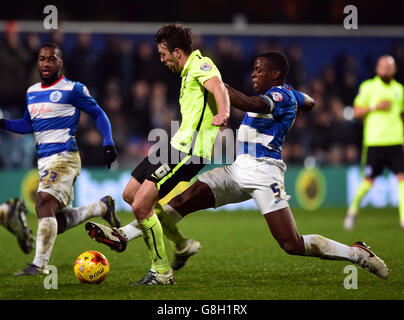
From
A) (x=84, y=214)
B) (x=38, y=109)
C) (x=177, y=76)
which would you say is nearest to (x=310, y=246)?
(x=84, y=214)

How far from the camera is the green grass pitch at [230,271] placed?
5363 mm

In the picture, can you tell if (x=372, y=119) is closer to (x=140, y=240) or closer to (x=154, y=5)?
(x=140, y=240)

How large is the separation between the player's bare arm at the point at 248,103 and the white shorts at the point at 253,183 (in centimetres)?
55

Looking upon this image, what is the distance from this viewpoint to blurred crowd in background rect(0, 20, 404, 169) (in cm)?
1352

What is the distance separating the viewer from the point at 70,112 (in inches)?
271

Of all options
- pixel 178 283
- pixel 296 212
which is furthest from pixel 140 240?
pixel 296 212

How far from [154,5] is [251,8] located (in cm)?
247

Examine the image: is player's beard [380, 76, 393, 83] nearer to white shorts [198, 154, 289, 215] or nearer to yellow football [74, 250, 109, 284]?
white shorts [198, 154, 289, 215]

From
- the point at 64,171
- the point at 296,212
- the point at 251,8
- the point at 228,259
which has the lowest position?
the point at 296,212

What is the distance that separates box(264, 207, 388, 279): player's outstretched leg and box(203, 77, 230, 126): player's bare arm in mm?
961

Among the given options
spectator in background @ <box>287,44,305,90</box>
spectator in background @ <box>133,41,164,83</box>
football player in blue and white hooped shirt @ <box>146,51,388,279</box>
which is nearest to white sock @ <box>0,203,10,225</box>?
football player in blue and white hooped shirt @ <box>146,51,388,279</box>

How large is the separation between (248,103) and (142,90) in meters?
Result: 9.13

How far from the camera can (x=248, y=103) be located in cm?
540

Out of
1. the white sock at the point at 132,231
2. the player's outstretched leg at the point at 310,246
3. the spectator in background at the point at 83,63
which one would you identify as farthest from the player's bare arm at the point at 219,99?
the spectator in background at the point at 83,63
